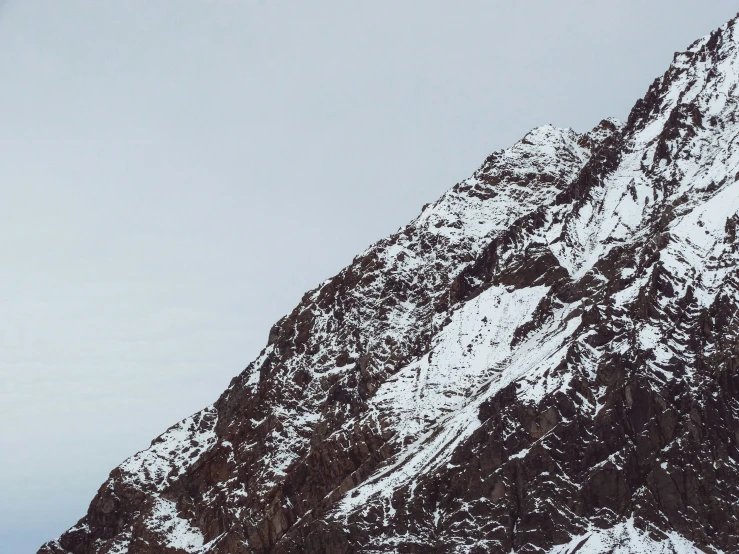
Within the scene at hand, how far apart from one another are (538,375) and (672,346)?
18809mm

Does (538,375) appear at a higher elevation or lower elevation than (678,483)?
higher

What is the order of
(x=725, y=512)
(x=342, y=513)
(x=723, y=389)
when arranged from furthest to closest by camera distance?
(x=342, y=513), (x=723, y=389), (x=725, y=512)

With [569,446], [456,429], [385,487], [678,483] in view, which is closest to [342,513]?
[385,487]

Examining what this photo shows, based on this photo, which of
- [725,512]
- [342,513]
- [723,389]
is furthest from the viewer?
[342,513]

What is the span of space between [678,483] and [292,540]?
186ft

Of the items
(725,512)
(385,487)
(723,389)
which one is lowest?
(725,512)

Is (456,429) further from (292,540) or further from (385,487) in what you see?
(292,540)

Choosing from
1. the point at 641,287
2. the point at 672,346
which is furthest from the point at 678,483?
the point at 641,287

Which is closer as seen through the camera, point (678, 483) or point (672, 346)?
point (678, 483)

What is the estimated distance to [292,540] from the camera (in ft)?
637

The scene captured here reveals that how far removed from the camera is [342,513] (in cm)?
18638

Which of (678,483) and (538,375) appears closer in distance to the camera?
(678,483)

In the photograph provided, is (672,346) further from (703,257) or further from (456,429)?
(456,429)

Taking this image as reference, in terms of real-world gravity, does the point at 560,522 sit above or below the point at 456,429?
below
